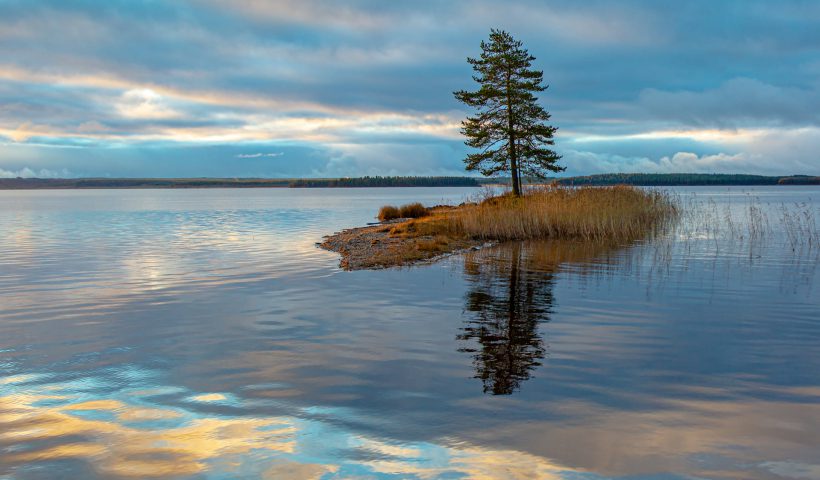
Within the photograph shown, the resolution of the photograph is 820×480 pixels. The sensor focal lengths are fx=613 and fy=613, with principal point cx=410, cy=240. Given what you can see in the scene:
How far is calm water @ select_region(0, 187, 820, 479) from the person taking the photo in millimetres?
6352

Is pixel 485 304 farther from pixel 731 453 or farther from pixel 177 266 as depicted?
pixel 177 266

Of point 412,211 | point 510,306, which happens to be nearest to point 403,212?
point 412,211

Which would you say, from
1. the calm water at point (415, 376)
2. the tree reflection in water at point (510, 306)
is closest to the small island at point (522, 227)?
the tree reflection in water at point (510, 306)

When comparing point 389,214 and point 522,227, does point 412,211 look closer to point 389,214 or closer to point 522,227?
point 389,214

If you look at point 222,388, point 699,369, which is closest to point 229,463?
point 222,388

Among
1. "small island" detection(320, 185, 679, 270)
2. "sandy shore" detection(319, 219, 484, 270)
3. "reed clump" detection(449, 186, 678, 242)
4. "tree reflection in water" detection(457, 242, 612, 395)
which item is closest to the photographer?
"tree reflection in water" detection(457, 242, 612, 395)

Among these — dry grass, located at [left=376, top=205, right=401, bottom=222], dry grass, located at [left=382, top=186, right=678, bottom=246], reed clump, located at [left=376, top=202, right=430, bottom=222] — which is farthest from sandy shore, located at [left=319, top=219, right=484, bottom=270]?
dry grass, located at [left=376, top=205, right=401, bottom=222]

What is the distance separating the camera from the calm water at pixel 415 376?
6.35 m

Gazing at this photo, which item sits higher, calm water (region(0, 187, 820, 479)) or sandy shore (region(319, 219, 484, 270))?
sandy shore (region(319, 219, 484, 270))

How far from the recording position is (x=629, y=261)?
22625 mm

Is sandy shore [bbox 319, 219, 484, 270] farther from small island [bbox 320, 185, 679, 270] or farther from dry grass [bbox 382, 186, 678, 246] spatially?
dry grass [bbox 382, 186, 678, 246]

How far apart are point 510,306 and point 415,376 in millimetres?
6151

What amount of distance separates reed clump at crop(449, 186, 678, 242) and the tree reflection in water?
4.21 m

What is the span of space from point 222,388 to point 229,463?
2.56 metres
